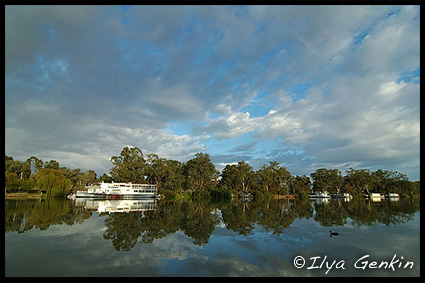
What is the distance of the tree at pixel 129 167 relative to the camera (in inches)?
3177

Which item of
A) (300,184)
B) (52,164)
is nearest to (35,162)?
(52,164)

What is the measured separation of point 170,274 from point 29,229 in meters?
15.3

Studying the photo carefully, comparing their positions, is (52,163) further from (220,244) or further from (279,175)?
(220,244)

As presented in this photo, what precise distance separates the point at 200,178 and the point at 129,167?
2673 cm

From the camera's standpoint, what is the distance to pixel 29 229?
17703 mm

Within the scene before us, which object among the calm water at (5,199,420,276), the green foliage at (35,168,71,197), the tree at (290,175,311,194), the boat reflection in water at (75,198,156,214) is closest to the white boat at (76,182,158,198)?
the green foliage at (35,168,71,197)

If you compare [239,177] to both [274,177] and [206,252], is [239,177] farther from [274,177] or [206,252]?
[206,252]

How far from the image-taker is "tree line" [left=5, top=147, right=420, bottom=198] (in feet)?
210

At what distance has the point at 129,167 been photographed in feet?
270

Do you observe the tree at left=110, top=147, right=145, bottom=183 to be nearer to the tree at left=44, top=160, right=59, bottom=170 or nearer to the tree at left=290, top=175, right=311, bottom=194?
the tree at left=44, top=160, right=59, bottom=170

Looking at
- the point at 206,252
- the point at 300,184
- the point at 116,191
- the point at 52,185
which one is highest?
the point at 206,252

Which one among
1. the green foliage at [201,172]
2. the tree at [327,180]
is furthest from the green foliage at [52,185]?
the tree at [327,180]

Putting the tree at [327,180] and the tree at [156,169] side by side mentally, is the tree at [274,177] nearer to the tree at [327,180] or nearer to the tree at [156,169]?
the tree at [327,180]

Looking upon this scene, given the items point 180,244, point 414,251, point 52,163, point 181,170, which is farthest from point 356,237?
point 52,163
